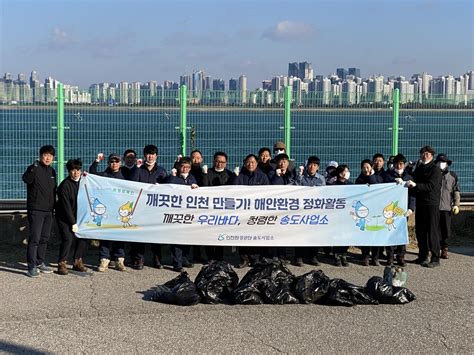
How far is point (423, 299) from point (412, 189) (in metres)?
2.62

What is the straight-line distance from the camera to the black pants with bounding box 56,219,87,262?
1040cm

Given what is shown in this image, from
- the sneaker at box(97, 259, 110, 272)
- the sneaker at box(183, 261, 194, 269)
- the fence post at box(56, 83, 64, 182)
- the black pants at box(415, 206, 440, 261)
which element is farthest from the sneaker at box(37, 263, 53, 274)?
the black pants at box(415, 206, 440, 261)

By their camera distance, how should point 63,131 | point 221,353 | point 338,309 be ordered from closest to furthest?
point 221,353
point 338,309
point 63,131

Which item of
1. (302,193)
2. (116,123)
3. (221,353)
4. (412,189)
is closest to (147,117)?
(116,123)

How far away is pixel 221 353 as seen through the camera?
6.98 meters

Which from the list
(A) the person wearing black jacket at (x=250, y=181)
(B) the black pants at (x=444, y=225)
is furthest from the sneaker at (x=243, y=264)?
(B) the black pants at (x=444, y=225)

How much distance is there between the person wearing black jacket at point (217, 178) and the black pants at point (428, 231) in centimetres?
307

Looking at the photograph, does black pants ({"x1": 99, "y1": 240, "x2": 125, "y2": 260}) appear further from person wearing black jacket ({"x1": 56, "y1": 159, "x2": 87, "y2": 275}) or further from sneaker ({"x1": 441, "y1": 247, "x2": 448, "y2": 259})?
sneaker ({"x1": 441, "y1": 247, "x2": 448, "y2": 259})

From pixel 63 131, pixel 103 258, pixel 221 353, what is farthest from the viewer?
pixel 63 131

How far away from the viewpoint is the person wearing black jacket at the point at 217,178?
1127cm

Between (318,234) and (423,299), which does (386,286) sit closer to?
(423,299)

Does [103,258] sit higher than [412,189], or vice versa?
[412,189]

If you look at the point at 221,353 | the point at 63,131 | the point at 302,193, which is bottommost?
the point at 221,353

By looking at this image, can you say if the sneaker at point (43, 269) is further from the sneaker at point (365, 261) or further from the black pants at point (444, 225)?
the black pants at point (444, 225)
